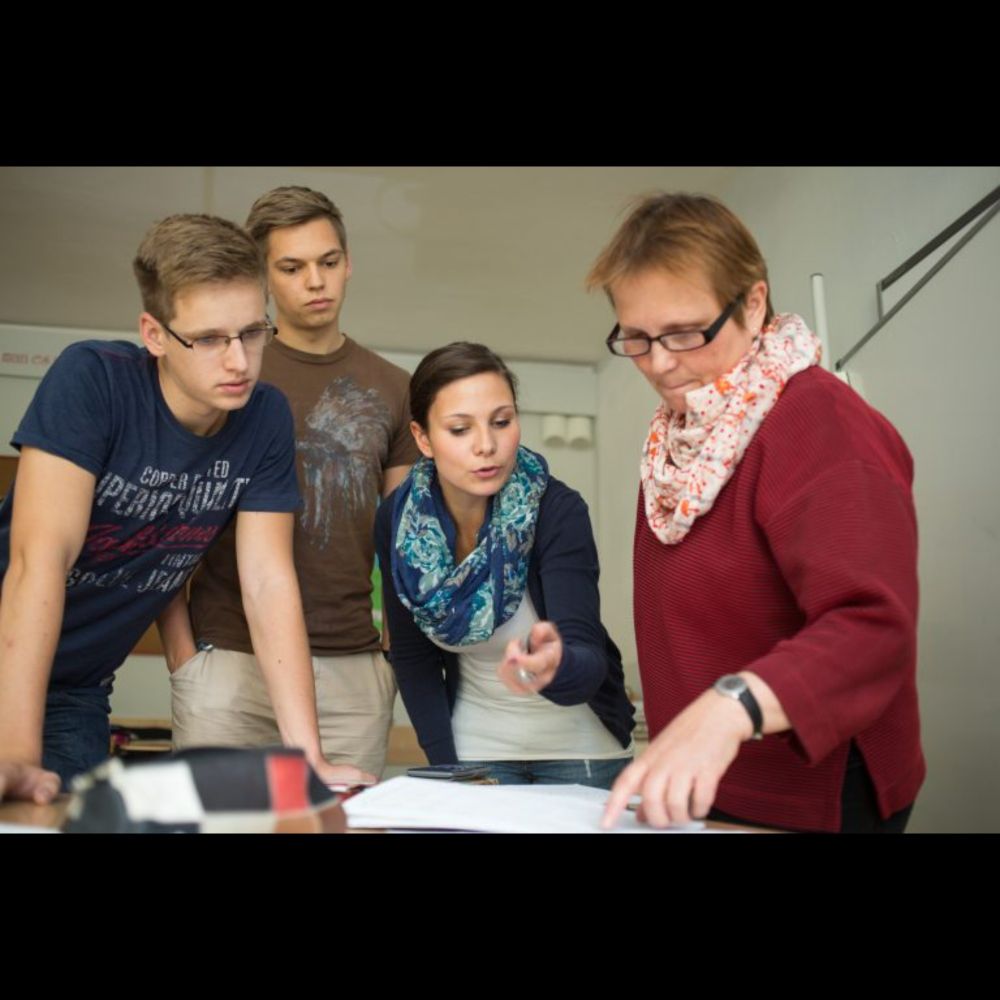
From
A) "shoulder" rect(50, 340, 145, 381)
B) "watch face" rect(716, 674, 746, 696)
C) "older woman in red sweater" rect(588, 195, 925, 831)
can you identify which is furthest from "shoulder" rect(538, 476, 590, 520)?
"watch face" rect(716, 674, 746, 696)

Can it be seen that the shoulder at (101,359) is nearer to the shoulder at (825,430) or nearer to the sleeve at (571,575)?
the sleeve at (571,575)

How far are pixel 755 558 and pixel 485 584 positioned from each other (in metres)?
0.47

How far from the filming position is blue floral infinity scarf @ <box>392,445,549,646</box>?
4.25ft

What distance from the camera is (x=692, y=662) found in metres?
0.97

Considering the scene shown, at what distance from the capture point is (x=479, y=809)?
814mm

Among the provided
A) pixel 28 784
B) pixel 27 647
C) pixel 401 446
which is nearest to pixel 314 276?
pixel 401 446

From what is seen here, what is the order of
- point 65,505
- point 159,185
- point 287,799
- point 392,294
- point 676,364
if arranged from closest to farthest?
point 287,799
point 676,364
point 65,505
point 159,185
point 392,294

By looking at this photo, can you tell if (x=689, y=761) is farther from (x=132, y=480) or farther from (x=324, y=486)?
(x=324, y=486)

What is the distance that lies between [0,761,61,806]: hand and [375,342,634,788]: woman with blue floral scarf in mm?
530

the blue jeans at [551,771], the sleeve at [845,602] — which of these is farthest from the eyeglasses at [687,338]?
the blue jeans at [551,771]

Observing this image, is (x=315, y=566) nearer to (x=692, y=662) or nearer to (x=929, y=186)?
(x=692, y=662)

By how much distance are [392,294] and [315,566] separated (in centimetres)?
237

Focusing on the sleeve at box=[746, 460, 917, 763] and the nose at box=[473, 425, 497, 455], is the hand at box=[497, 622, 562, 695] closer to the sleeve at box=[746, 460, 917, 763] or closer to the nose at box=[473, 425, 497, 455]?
the sleeve at box=[746, 460, 917, 763]

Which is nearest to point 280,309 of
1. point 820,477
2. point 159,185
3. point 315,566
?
point 315,566
